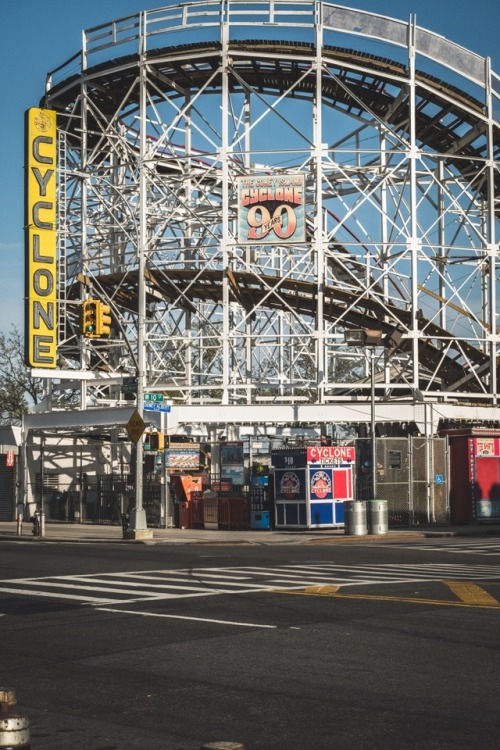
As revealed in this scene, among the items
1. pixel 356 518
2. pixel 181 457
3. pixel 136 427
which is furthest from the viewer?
pixel 181 457

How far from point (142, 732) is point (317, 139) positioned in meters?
36.6

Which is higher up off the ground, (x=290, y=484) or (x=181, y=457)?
(x=181, y=457)

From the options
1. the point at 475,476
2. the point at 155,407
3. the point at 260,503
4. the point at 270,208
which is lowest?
the point at 260,503

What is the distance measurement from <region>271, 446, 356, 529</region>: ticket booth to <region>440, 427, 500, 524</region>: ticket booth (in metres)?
4.03

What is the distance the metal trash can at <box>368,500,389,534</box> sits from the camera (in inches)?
1261

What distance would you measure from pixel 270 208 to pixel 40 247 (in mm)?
9230

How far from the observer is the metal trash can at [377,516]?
32031 mm

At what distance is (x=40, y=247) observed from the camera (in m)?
43.0

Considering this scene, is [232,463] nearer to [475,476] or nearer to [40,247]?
[475,476]

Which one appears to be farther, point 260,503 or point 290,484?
point 260,503

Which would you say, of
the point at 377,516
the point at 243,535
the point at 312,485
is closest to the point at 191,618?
the point at 377,516

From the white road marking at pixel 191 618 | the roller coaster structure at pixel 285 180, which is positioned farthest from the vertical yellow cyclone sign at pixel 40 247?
the white road marking at pixel 191 618

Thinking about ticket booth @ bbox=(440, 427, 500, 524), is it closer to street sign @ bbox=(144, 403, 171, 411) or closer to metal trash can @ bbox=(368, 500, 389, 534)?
metal trash can @ bbox=(368, 500, 389, 534)

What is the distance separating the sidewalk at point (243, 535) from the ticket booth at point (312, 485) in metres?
0.41
